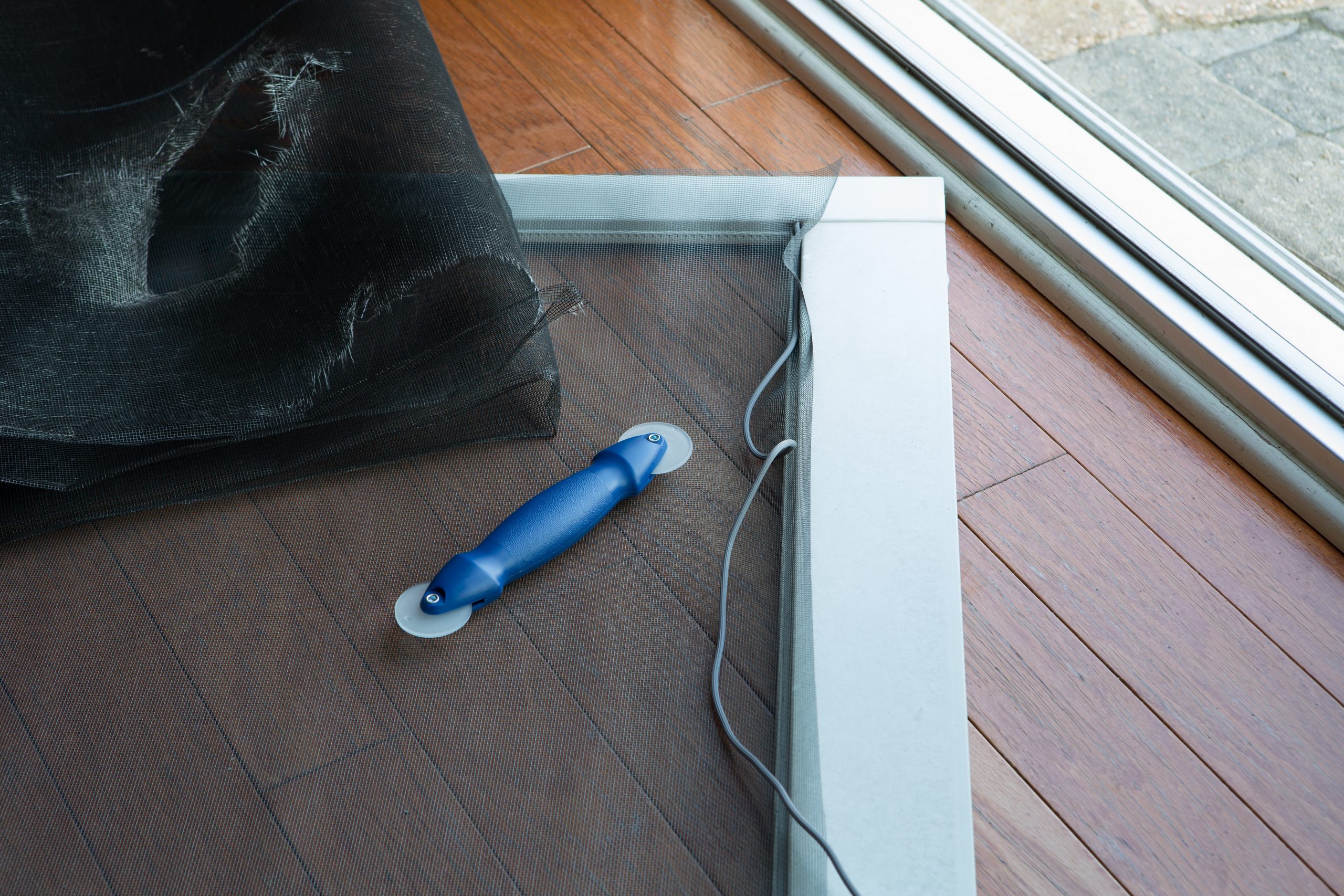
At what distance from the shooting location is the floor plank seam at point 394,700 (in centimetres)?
78

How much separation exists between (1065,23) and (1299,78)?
1.24 ft

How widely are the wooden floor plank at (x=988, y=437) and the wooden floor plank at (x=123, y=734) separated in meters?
0.84

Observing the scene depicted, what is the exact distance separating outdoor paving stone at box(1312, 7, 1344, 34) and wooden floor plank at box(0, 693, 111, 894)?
1826 millimetres

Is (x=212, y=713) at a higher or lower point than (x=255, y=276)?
lower

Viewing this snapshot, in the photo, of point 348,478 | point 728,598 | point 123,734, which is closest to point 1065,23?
point 728,598

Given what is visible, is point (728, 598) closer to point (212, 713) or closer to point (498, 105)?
point (212, 713)

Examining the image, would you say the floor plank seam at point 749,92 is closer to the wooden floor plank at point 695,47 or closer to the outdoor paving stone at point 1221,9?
the wooden floor plank at point 695,47

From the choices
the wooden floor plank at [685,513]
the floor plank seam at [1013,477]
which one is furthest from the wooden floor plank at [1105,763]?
the wooden floor plank at [685,513]

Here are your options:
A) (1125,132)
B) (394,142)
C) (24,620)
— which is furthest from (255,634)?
(1125,132)

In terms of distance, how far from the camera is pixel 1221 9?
1.61 m

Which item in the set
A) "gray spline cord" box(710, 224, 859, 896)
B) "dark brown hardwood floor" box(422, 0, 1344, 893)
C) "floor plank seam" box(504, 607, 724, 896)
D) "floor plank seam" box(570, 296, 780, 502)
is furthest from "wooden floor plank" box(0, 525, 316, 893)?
"dark brown hardwood floor" box(422, 0, 1344, 893)

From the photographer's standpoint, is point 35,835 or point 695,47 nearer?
point 35,835

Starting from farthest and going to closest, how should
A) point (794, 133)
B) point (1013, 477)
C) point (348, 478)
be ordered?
point (794, 133) → point (1013, 477) → point (348, 478)

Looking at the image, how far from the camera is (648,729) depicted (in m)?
0.85
